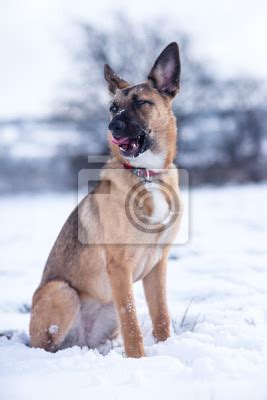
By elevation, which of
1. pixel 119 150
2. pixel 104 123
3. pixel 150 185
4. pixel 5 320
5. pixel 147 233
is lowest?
pixel 5 320

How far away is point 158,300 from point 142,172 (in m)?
0.93

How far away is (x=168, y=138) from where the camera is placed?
412 cm

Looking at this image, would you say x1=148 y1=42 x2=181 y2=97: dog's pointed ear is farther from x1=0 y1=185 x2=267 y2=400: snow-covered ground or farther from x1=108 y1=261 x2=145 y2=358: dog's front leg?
x1=0 y1=185 x2=267 y2=400: snow-covered ground

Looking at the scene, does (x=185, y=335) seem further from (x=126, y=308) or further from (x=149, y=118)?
(x=149, y=118)

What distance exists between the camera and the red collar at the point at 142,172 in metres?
3.95

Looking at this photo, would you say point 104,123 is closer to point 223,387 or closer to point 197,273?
point 197,273

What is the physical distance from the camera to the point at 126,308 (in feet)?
12.0

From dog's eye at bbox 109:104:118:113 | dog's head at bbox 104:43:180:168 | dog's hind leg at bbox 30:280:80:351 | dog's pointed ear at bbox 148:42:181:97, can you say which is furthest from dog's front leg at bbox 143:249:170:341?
dog's pointed ear at bbox 148:42:181:97

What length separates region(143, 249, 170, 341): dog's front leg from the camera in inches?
158

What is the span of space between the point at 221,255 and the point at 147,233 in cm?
305

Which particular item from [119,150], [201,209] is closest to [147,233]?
[119,150]

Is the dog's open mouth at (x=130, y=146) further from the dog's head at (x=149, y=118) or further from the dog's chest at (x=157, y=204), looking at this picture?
the dog's chest at (x=157, y=204)

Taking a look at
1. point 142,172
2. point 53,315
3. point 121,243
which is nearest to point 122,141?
point 142,172

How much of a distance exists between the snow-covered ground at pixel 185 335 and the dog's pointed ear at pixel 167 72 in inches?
67.1
